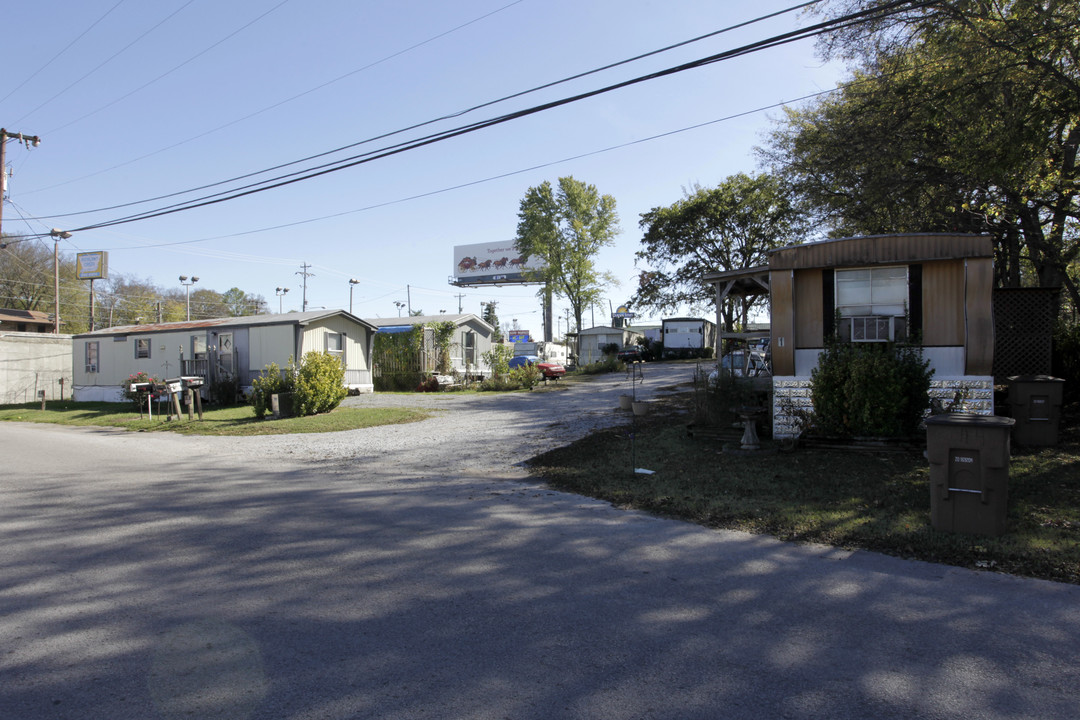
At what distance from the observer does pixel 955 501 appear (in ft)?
18.8

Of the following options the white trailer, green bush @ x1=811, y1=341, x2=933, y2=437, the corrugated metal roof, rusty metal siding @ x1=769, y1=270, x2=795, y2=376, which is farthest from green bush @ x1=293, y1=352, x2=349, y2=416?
the white trailer

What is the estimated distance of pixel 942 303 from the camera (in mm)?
9945

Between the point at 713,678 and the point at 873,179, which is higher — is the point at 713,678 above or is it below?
below

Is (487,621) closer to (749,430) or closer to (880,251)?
(749,430)

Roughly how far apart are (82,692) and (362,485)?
18.3ft

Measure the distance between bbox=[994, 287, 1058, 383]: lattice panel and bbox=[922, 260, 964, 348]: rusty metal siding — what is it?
2739mm

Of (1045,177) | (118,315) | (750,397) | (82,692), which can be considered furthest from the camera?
(118,315)

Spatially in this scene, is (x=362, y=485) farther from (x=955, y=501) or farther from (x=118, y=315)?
(x=118, y=315)

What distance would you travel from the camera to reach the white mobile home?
2183 cm

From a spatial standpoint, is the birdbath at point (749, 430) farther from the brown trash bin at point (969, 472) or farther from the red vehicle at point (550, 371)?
the red vehicle at point (550, 371)

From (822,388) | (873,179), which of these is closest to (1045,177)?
(873,179)

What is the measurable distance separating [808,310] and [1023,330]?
16.1 feet

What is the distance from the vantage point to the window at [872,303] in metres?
10.2

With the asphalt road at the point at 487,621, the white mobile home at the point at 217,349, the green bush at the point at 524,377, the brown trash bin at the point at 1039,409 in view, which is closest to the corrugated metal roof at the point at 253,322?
the white mobile home at the point at 217,349
